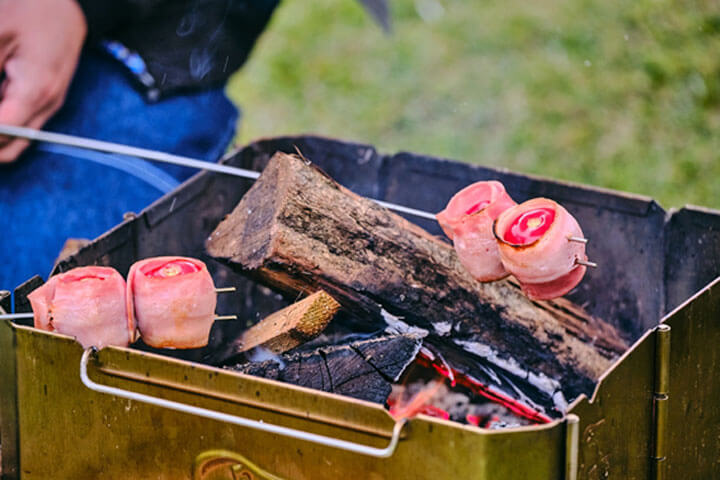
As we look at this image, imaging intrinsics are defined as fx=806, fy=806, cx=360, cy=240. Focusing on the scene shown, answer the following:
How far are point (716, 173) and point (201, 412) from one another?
3654mm

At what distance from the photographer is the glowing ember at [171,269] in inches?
61.5

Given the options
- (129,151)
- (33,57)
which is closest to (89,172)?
(33,57)

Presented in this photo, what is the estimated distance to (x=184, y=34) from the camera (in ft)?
8.84

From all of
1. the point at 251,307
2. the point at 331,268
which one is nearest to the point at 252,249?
the point at 331,268

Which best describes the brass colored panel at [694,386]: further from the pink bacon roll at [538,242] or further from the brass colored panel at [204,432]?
the brass colored panel at [204,432]

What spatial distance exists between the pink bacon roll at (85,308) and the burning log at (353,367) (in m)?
0.25

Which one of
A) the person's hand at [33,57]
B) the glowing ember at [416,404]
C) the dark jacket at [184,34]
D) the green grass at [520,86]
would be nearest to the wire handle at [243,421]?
the glowing ember at [416,404]

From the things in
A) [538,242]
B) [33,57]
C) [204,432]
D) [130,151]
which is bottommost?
[204,432]

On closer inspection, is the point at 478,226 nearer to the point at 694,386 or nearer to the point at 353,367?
the point at 353,367

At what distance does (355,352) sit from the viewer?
1553mm

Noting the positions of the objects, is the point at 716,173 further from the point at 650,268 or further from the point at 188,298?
the point at 188,298

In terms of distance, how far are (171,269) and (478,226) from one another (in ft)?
2.05

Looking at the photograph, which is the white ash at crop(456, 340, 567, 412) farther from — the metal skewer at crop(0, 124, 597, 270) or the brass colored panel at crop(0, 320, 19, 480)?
the brass colored panel at crop(0, 320, 19, 480)

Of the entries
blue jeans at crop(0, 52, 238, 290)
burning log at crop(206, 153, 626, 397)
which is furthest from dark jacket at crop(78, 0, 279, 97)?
burning log at crop(206, 153, 626, 397)
